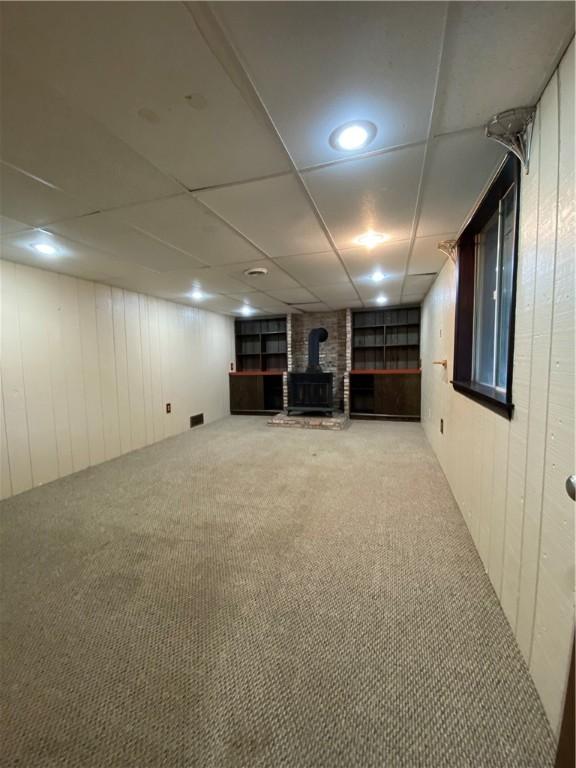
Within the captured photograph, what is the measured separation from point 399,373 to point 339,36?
4787 millimetres

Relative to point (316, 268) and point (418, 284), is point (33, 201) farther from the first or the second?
point (418, 284)

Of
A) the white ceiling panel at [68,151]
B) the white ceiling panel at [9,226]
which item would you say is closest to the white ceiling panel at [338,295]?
the white ceiling panel at [68,151]

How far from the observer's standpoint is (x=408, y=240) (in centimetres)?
234

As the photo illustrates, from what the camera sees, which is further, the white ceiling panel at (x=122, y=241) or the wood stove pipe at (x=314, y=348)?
the wood stove pipe at (x=314, y=348)

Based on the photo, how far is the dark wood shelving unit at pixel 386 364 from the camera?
204 inches

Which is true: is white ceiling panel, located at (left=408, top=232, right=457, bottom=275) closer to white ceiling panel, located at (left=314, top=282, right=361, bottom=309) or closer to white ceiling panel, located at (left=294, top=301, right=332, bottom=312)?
white ceiling panel, located at (left=314, top=282, right=361, bottom=309)

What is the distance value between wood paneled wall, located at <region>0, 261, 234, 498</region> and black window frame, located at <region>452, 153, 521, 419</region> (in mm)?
3682

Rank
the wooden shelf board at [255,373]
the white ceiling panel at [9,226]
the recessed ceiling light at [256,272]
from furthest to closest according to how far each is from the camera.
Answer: the wooden shelf board at [255,373], the recessed ceiling light at [256,272], the white ceiling panel at [9,226]

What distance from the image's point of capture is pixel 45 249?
93.5 inches

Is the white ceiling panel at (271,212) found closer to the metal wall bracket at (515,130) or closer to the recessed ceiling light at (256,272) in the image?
the recessed ceiling light at (256,272)

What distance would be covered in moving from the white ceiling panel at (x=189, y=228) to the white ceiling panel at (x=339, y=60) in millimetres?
847

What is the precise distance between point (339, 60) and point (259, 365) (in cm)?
582

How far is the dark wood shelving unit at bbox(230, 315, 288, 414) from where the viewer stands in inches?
242

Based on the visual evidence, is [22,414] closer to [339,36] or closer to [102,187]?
[102,187]
